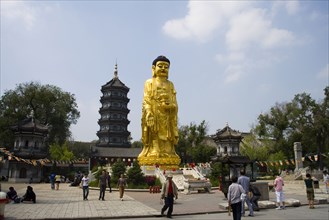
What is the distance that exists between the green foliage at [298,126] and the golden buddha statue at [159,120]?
25128mm

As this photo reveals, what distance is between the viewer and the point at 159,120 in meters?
29.7

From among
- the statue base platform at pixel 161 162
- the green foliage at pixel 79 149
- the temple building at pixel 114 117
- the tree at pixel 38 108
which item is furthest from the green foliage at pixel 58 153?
the statue base platform at pixel 161 162

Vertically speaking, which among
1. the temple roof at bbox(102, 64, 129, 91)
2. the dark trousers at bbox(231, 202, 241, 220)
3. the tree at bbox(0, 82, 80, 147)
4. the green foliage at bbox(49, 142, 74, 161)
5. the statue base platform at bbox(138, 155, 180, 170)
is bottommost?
the dark trousers at bbox(231, 202, 241, 220)

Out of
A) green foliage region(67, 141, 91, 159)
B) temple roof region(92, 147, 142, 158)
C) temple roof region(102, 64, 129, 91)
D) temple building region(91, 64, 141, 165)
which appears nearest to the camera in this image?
temple roof region(92, 147, 142, 158)

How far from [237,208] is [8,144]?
44090mm

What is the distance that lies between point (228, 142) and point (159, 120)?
24890mm

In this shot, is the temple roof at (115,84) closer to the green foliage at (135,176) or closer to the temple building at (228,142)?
the temple building at (228,142)

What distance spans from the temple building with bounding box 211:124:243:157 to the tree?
25.9m

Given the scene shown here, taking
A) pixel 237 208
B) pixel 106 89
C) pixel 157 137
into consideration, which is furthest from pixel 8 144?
pixel 237 208

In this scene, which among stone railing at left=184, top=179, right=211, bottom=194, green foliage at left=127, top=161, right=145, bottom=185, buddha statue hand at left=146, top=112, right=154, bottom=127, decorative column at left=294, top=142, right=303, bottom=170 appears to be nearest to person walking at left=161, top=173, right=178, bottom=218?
stone railing at left=184, top=179, right=211, bottom=194

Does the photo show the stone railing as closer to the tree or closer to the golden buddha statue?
the golden buddha statue

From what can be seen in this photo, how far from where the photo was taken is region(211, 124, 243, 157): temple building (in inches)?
2012

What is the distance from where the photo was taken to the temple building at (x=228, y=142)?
51094 mm

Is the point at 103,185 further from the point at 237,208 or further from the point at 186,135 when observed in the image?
the point at 186,135
